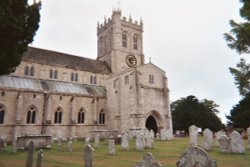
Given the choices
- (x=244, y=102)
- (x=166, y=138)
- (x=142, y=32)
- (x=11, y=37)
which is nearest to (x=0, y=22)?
(x=11, y=37)

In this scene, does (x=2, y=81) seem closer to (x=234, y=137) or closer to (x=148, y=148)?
(x=148, y=148)

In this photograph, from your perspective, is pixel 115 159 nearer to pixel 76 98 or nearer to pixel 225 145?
pixel 225 145

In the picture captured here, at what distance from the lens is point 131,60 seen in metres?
40.9

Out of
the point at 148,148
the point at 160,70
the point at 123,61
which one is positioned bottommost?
the point at 148,148

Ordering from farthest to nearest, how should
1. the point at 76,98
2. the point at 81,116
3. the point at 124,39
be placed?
the point at 124,39
the point at 81,116
the point at 76,98

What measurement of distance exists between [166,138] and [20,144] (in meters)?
16.4

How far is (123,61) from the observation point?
Result: 39500 millimetres

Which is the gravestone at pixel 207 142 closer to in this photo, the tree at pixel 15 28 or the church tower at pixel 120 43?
the tree at pixel 15 28

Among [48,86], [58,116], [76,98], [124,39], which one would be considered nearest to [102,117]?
[76,98]

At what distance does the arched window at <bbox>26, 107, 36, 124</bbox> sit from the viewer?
2661cm

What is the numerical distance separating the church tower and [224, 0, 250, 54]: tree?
27.1 m

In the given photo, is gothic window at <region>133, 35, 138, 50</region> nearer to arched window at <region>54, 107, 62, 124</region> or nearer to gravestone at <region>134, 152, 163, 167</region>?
arched window at <region>54, 107, 62, 124</region>

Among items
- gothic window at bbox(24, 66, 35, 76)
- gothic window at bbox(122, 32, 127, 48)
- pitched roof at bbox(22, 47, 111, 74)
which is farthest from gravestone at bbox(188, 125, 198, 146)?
gothic window at bbox(122, 32, 127, 48)

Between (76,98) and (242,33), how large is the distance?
77.5ft
